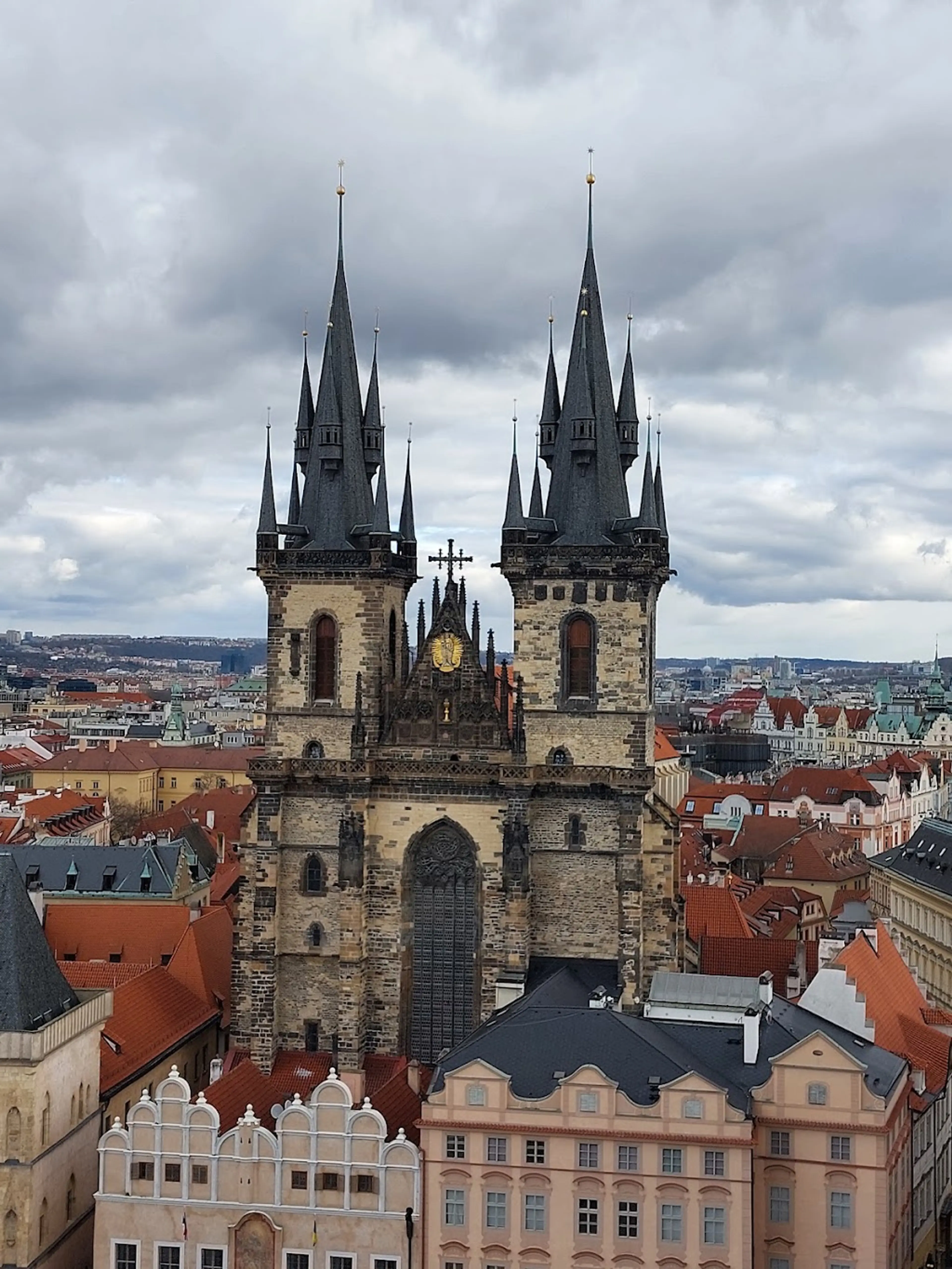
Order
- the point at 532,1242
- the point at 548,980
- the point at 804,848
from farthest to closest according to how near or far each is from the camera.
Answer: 1. the point at 804,848
2. the point at 548,980
3. the point at 532,1242

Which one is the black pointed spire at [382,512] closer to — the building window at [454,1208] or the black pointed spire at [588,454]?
the black pointed spire at [588,454]

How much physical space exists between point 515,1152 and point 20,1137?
14386 mm

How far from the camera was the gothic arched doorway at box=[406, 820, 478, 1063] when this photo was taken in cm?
6119

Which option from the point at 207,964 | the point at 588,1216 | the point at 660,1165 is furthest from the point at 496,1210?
the point at 207,964

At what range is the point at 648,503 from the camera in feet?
202

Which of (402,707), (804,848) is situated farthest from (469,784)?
(804,848)

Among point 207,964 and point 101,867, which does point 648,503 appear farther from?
point 101,867

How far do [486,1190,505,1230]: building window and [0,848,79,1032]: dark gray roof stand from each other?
14.2 meters

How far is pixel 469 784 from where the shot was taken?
60875 mm

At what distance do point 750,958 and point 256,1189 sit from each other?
38405 mm

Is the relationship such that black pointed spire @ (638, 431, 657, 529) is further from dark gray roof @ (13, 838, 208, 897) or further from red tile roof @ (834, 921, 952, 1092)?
dark gray roof @ (13, 838, 208, 897)

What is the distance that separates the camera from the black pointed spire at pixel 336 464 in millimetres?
63969

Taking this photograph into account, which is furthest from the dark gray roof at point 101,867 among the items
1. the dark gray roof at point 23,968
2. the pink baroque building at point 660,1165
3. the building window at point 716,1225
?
the building window at point 716,1225

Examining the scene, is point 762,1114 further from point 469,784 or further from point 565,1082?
point 469,784
